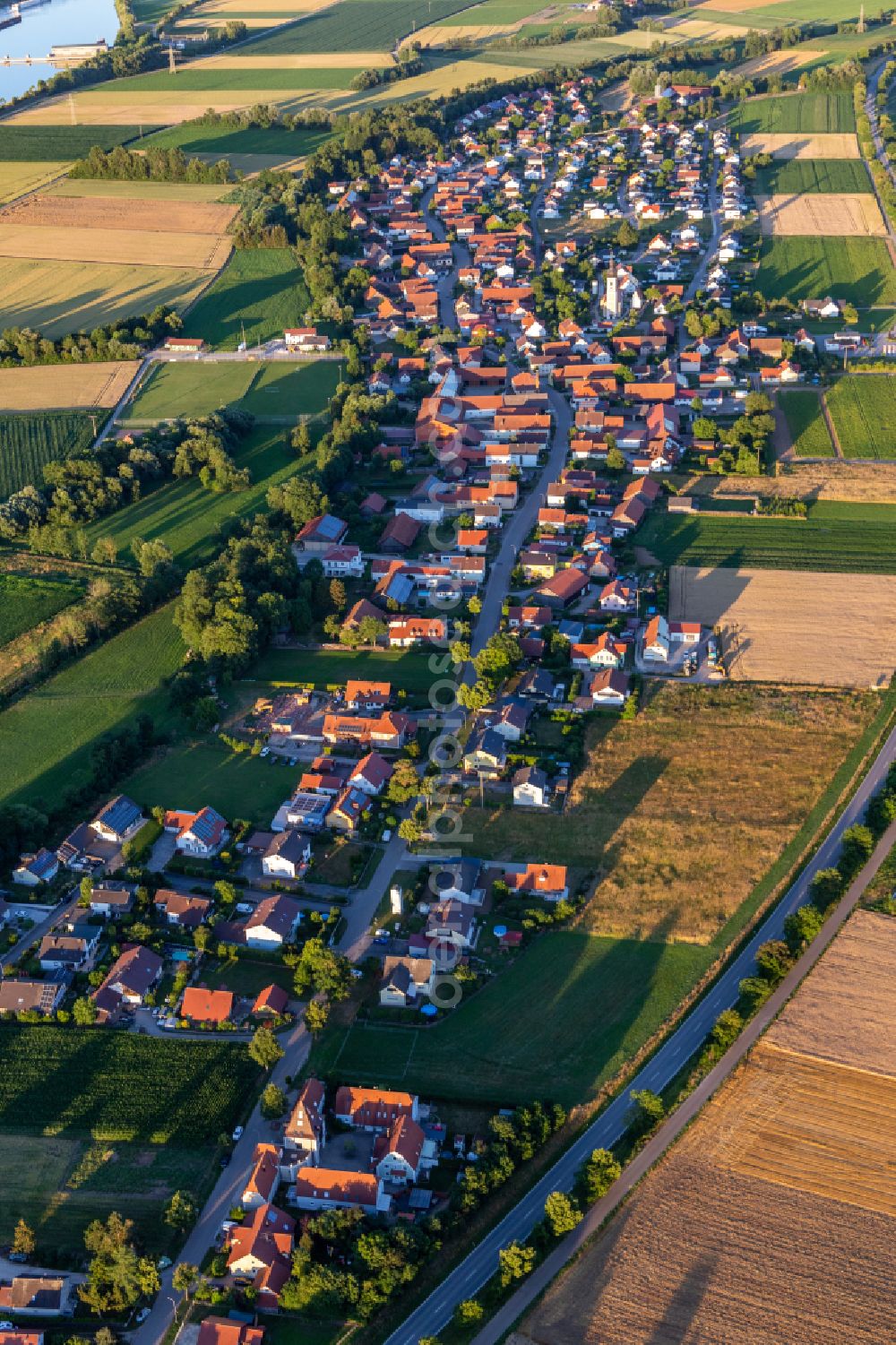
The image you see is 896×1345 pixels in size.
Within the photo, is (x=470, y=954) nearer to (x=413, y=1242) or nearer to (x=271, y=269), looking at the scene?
(x=413, y=1242)

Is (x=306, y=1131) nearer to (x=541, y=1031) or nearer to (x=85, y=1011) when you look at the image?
(x=541, y=1031)

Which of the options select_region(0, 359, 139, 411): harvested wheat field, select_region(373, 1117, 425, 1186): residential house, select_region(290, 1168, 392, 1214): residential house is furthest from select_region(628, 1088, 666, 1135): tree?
select_region(0, 359, 139, 411): harvested wheat field

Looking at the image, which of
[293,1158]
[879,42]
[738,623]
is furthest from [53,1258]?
[879,42]

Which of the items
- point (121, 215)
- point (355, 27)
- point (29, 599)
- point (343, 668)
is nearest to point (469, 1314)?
point (343, 668)

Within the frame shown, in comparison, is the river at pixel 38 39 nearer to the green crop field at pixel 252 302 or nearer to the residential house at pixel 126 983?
the green crop field at pixel 252 302

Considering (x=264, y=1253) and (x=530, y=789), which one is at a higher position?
(x=530, y=789)

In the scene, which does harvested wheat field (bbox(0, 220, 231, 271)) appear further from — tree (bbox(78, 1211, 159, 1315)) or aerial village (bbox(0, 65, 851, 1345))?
tree (bbox(78, 1211, 159, 1315))
